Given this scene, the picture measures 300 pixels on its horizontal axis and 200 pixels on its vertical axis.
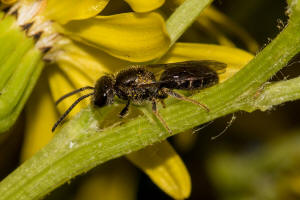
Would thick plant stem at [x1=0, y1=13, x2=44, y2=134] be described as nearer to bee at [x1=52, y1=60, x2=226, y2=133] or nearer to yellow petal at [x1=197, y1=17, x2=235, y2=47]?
bee at [x1=52, y1=60, x2=226, y2=133]

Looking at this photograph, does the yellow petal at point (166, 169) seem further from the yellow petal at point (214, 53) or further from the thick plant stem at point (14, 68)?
the thick plant stem at point (14, 68)

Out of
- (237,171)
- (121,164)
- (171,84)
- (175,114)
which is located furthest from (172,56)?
(237,171)

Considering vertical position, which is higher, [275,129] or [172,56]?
[172,56]

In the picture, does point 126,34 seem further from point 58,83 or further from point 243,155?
point 243,155

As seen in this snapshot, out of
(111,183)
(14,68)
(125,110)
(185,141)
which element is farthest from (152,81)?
(111,183)

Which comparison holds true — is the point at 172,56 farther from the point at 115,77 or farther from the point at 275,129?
the point at 275,129

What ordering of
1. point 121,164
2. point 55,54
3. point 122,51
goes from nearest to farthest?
1. point 122,51
2. point 55,54
3. point 121,164
